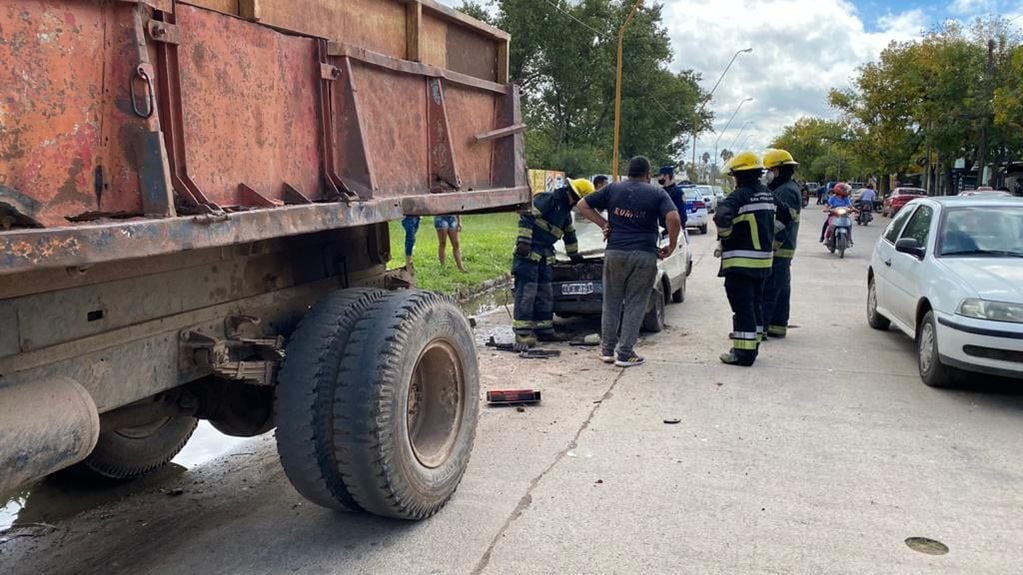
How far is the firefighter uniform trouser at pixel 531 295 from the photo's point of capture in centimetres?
753

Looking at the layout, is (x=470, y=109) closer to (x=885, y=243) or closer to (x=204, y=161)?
(x=204, y=161)

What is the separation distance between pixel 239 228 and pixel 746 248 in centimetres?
527

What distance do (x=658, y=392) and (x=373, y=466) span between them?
335 cm

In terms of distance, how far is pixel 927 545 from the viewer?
11.5ft

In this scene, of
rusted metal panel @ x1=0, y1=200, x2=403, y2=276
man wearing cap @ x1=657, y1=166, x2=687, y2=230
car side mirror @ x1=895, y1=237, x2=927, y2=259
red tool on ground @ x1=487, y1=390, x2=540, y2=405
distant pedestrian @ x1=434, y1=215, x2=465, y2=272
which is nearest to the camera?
rusted metal panel @ x1=0, y1=200, x2=403, y2=276

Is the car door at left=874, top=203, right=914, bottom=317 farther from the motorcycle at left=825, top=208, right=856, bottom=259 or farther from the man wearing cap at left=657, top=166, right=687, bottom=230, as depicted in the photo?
the motorcycle at left=825, top=208, right=856, bottom=259

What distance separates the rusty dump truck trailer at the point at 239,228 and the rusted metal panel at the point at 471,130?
0.02 m

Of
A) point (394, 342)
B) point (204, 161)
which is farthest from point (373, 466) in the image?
point (204, 161)

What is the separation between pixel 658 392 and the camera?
19.9ft

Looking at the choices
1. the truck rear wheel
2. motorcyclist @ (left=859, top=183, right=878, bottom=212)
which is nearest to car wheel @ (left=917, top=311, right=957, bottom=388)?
the truck rear wheel

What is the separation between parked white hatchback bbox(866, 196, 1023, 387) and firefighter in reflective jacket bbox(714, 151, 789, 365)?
4.16 feet

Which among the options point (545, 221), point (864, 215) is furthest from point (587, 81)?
point (545, 221)

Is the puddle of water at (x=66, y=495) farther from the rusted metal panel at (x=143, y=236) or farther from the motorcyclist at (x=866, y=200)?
the motorcyclist at (x=866, y=200)

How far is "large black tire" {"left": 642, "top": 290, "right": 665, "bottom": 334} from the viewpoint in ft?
27.0
